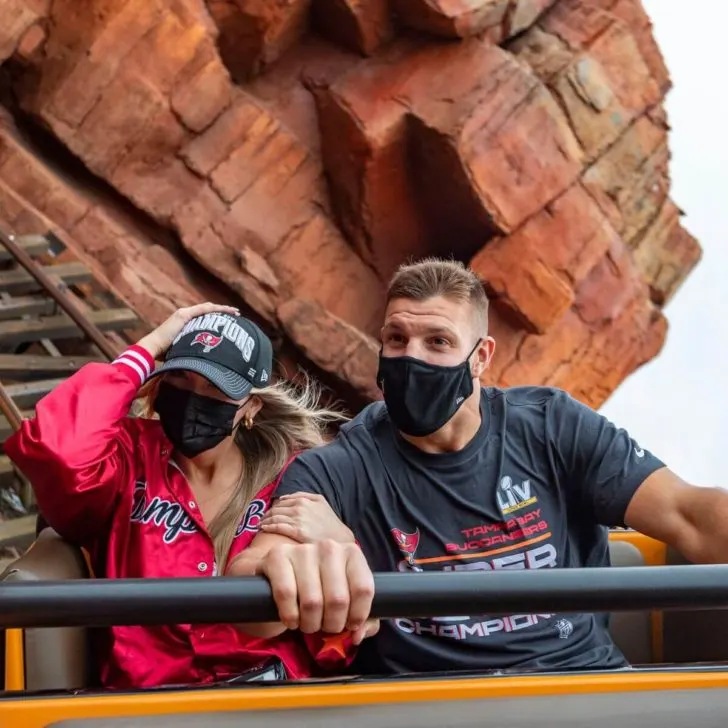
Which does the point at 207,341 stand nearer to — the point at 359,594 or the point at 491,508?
the point at 491,508

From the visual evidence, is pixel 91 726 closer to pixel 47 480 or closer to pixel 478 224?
pixel 47 480

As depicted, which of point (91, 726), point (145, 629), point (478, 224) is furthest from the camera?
point (478, 224)

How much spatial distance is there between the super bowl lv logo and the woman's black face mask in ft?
0.39

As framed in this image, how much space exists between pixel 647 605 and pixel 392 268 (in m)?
9.56

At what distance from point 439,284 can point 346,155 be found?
8320mm

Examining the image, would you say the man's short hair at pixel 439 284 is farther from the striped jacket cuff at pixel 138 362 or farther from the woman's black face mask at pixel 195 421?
the striped jacket cuff at pixel 138 362

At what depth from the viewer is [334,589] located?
3.93ft

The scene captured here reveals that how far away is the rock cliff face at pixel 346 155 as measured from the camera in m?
9.13

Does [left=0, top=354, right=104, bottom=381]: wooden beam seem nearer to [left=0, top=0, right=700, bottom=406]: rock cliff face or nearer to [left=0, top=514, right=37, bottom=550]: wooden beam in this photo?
[left=0, top=514, right=37, bottom=550]: wooden beam

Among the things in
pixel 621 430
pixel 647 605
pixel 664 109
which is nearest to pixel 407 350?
pixel 621 430

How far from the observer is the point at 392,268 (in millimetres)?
10734

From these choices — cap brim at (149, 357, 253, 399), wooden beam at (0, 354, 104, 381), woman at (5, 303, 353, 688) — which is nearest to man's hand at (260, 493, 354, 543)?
woman at (5, 303, 353, 688)

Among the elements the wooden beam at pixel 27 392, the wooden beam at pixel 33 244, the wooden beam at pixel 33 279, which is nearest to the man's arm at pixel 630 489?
the wooden beam at pixel 27 392

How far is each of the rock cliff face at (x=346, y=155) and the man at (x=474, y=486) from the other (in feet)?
21.1
